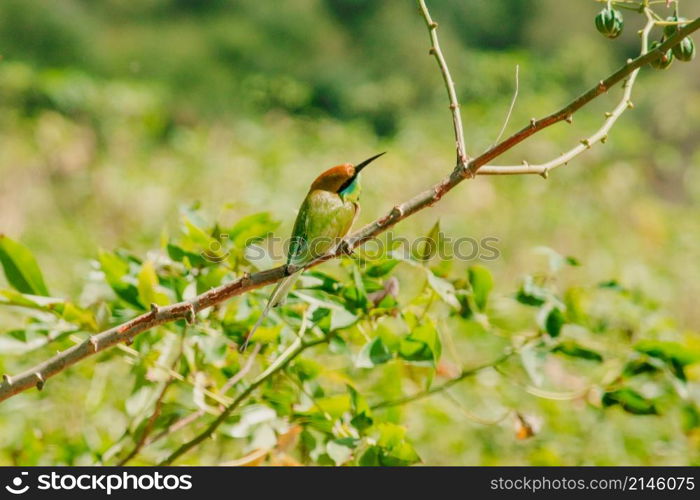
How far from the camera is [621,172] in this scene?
4617mm

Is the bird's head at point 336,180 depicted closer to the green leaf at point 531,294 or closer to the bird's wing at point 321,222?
the bird's wing at point 321,222

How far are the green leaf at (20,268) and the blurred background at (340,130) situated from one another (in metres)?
0.63

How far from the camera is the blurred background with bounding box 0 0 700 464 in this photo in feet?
11.8

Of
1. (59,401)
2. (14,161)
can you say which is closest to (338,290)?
(59,401)

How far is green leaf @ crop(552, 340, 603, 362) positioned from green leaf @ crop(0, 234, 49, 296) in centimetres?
67

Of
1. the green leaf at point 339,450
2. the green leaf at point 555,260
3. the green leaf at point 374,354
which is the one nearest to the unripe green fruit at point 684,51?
the green leaf at point 555,260

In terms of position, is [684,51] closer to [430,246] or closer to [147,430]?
[430,246]

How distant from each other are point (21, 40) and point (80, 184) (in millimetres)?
3398

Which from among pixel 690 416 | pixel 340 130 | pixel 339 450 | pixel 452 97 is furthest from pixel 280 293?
pixel 340 130

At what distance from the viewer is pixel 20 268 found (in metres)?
1.06

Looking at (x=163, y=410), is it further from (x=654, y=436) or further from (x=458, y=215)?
(x=458, y=215)

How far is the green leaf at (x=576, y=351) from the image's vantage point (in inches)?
45.1

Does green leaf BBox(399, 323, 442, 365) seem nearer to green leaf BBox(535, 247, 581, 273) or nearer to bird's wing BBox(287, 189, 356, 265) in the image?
bird's wing BBox(287, 189, 356, 265)
